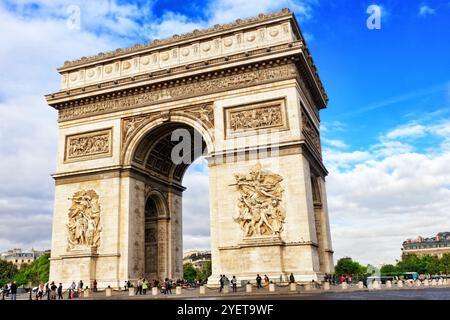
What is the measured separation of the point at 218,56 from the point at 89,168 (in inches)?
399

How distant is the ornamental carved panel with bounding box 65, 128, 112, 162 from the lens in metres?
27.3

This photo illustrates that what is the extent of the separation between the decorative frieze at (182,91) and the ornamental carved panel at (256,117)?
4.22 feet

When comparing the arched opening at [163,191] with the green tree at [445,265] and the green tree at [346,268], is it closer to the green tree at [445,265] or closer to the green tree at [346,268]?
the green tree at [445,265]

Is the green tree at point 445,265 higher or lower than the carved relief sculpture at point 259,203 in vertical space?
lower

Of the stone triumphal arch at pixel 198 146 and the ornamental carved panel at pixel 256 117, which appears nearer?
the stone triumphal arch at pixel 198 146

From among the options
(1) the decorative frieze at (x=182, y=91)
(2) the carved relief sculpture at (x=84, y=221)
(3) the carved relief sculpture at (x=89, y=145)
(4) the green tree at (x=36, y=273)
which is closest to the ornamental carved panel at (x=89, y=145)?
(3) the carved relief sculpture at (x=89, y=145)

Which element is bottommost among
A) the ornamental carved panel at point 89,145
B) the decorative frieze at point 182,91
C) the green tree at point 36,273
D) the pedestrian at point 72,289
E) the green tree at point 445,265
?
the pedestrian at point 72,289

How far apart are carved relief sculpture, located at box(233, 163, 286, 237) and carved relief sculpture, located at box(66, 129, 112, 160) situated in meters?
8.99

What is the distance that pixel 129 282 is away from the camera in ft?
80.2

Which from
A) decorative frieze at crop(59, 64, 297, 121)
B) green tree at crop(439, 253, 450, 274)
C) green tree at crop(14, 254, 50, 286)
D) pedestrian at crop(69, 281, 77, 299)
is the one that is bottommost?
pedestrian at crop(69, 281, 77, 299)

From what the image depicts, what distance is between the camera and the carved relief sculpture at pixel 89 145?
27375 mm

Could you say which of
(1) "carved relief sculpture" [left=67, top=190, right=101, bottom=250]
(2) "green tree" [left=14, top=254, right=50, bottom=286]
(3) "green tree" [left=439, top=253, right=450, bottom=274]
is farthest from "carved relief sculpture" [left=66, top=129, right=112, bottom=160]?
(3) "green tree" [left=439, top=253, right=450, bottom=274]

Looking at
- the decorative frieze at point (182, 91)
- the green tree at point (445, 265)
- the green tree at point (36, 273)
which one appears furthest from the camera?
the green tree at point (445, 265)

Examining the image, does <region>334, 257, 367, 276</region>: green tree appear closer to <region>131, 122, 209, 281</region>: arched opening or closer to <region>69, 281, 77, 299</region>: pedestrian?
<region>131, 122, 209, 281</region>: arched opening
